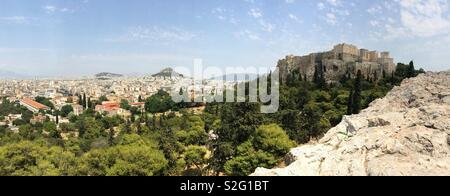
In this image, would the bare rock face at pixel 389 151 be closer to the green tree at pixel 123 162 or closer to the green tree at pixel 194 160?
the green tree at pixel 123 162

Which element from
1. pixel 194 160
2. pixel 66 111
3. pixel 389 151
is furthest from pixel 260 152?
pixel 66 111

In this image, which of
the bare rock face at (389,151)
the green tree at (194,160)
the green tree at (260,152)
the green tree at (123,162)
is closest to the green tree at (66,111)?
the green tree at (194,160)

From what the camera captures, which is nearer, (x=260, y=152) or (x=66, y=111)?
(x=260, y=152)

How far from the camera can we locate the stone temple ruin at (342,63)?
69250 millimetres

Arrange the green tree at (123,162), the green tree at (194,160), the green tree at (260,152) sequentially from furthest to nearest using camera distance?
the green tree at (194,160), the green tree at (260,152), the green tree at (123,162)

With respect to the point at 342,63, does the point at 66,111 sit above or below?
below

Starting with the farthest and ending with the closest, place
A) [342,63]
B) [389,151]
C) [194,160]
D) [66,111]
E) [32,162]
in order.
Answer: [66,111], [342,63], [194,160], [32,162], [389,151]

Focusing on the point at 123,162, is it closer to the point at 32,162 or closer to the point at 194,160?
the point at 32,162

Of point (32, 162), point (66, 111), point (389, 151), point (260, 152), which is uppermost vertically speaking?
point (389, 151)

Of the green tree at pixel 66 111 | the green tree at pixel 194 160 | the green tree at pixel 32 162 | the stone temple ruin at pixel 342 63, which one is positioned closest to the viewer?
the green tree at pixel 32 162

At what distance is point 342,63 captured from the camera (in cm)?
7112
